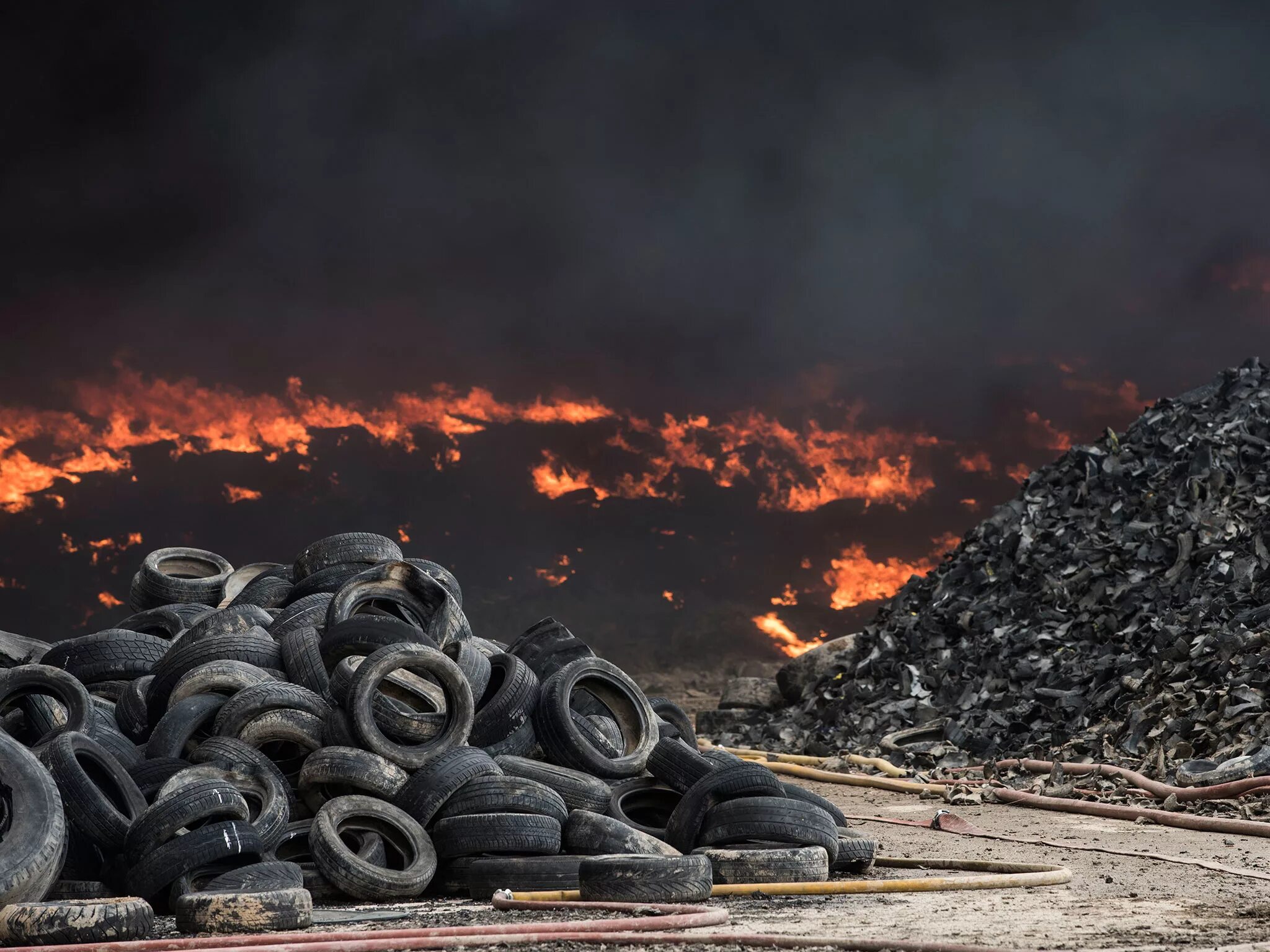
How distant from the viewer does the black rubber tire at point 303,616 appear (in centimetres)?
1143

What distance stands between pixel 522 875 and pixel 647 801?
6.83 feet

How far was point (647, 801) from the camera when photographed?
1002cm

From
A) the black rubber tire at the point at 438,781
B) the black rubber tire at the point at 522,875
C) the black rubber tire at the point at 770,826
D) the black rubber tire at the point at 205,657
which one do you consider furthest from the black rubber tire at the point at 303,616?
the black rubber tire at the point at 770,826

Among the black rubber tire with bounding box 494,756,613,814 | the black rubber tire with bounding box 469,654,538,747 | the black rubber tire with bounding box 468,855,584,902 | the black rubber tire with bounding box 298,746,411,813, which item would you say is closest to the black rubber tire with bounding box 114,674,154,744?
the black rubber tire with bounding box 298,746,411,813

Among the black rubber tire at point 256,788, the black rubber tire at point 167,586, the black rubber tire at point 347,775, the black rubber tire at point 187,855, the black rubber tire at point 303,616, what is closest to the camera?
the black rubber tire at point 187,855

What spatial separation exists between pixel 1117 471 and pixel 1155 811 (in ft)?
36.7

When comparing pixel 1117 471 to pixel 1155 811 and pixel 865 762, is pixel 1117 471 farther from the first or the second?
pixel 1155 811

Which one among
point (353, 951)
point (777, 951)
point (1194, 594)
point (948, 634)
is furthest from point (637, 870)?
point (948, 634)

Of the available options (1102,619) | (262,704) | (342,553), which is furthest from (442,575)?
(1102,619)

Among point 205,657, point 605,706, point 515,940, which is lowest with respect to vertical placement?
point 515,940

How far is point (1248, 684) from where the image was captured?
15.4 metres

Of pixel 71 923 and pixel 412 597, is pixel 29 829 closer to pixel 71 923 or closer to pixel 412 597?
pixel 71 923

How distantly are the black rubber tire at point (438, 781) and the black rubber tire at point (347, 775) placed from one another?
4.6 inches

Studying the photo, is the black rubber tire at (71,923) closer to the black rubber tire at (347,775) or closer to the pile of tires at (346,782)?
the pile of tires at (346,782)
